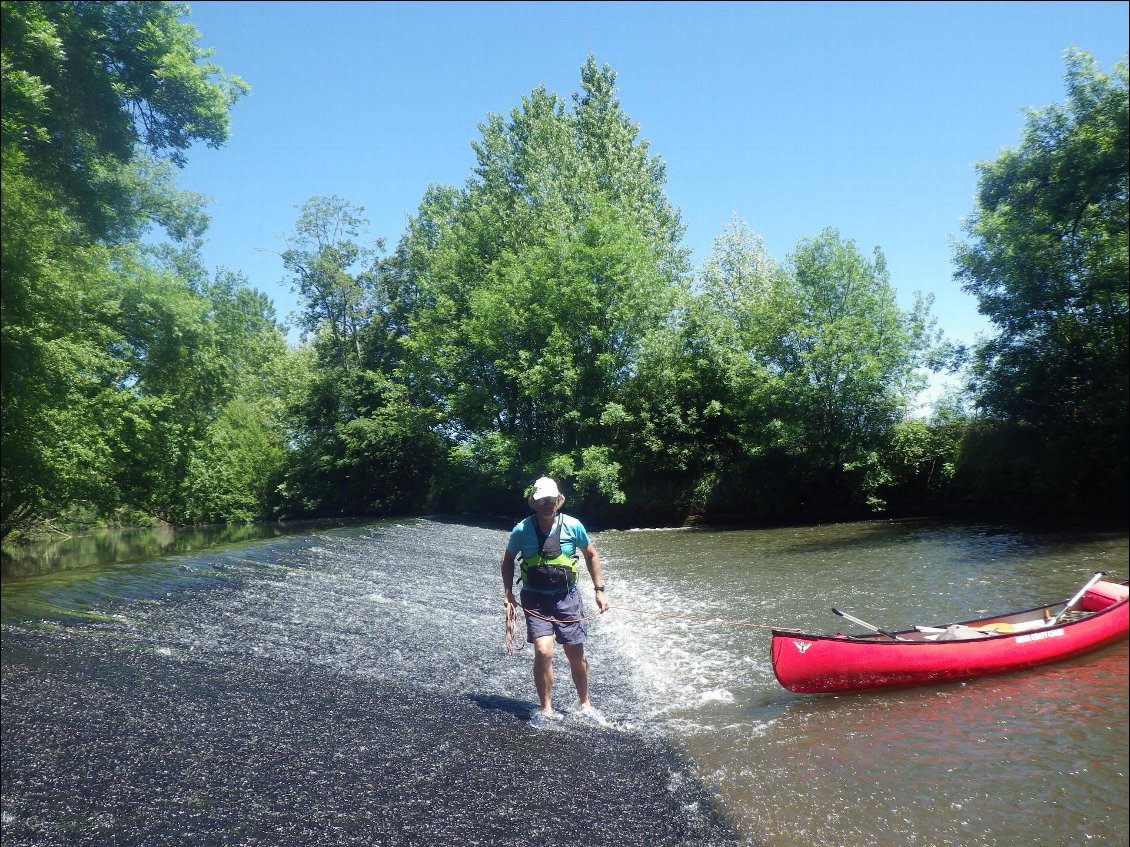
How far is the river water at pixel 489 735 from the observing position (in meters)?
3.80

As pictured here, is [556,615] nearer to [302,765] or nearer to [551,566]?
[551,566]

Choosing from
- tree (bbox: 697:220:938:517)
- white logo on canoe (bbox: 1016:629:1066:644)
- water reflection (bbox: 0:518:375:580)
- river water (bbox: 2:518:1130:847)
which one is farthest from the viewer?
tree (bbox: 697:220:938:517)

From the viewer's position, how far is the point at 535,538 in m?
5.27

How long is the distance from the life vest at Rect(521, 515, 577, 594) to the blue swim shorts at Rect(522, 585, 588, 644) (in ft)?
0.19

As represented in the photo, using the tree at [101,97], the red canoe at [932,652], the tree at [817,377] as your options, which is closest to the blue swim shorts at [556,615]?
the red canoe at [932,652]

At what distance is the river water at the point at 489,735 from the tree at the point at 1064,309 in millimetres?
1665

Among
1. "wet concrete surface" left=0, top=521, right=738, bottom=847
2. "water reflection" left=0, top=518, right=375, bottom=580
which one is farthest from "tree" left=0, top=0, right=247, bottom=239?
"wet concrete surface" left=0, top=521, right=738, bottom=847

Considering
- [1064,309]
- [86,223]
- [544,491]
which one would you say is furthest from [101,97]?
[1064,309]

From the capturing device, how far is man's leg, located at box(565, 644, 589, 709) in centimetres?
532

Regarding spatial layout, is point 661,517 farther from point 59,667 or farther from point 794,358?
point 59,667

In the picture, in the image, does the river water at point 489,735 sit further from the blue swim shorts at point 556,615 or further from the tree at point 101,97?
the tree at point 101,97

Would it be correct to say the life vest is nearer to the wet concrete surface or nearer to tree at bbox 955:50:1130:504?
the wet concrete surface

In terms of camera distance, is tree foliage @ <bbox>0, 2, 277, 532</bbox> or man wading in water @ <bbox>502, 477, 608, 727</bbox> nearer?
man wading in water @ <bbox>502, 477, 608, 727</bbox>

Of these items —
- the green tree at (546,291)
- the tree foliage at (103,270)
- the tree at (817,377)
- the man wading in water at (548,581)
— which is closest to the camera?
the man wading in water at (548,581)
